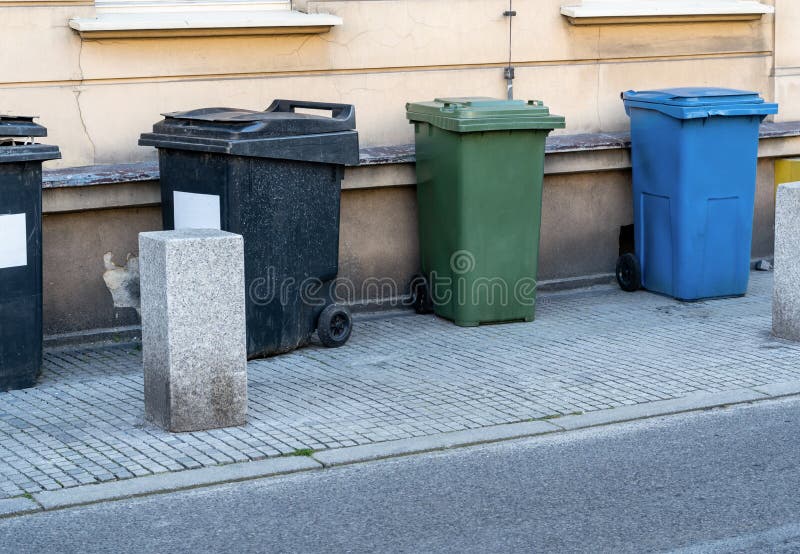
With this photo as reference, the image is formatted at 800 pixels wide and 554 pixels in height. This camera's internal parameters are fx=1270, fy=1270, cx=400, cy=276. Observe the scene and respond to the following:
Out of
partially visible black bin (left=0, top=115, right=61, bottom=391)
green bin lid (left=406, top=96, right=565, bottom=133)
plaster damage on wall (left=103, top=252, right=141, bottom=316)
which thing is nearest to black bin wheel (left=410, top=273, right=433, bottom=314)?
green bin lid (left=406, top=96, right=565, bottom=133)

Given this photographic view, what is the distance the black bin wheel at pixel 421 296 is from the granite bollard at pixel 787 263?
7.16 ft

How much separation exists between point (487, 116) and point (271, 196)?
1.56 metres

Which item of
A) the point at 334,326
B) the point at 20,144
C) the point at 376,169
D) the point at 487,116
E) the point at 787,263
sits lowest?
the point at 334,326

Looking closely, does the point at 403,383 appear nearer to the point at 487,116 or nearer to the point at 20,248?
the point at 487,116

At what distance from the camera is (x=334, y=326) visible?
746cm

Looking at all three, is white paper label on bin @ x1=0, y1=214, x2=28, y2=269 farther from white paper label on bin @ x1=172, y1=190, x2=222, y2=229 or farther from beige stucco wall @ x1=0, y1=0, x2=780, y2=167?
beige stucco wall @ x1=0, y1=0, x2=780, y2=167

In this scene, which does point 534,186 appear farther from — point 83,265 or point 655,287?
point 83,265

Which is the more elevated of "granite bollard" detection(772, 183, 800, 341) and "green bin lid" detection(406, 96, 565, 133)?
"green bin lid" detection(406, 96, 565, 133)

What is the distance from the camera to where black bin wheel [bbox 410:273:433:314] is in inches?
329

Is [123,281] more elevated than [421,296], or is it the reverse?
[123,281]

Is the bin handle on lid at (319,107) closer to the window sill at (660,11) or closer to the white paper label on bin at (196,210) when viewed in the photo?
the white paper label on bin at (196,210)

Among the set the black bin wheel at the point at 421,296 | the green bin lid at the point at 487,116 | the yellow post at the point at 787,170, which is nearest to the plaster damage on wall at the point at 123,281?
the black bin wheel at the point at 421,296

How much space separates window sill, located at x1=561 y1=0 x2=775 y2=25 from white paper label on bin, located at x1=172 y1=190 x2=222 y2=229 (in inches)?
132

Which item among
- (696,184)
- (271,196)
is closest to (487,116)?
(271,196)
